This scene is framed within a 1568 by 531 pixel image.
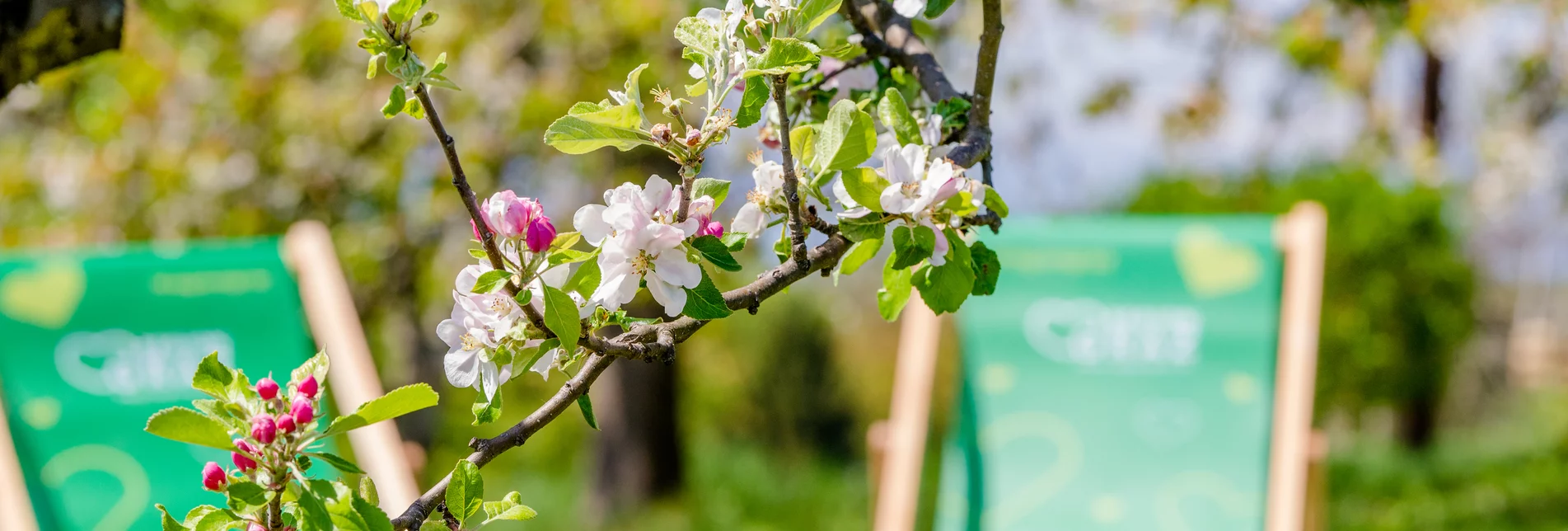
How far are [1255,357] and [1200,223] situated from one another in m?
0.38

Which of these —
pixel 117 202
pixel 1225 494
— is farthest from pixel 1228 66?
pixel 117 202

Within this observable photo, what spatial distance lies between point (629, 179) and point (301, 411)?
3525mm

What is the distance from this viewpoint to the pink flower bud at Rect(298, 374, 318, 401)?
643 mm

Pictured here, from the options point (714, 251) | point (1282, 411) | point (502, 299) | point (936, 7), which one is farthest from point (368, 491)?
point (1282, 411)

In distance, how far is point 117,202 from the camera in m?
4.41

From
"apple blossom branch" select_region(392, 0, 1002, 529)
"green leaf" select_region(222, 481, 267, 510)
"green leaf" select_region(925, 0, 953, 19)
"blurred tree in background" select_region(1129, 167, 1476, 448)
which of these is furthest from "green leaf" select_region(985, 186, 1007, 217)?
"blurred tree in background" select_region(1129, 167, 1476, 448)

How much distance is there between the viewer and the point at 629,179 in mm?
4125

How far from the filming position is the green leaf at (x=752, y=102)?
675 mm

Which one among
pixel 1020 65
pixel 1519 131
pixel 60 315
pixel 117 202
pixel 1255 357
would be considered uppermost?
pixel 1519 131

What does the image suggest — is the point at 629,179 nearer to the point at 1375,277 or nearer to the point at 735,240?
the point at 735,240

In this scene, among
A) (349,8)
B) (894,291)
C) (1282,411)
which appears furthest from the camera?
(1282,411)

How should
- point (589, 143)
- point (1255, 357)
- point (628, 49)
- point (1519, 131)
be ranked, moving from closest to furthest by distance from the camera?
point (589, 143) < point (1255, 357) < point (628, 49) < point (1519, 131)

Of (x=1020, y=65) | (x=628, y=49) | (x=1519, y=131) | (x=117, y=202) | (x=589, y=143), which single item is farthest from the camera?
(x=1519, y=131)

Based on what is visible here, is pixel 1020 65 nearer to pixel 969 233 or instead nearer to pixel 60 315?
pixel 60 315
